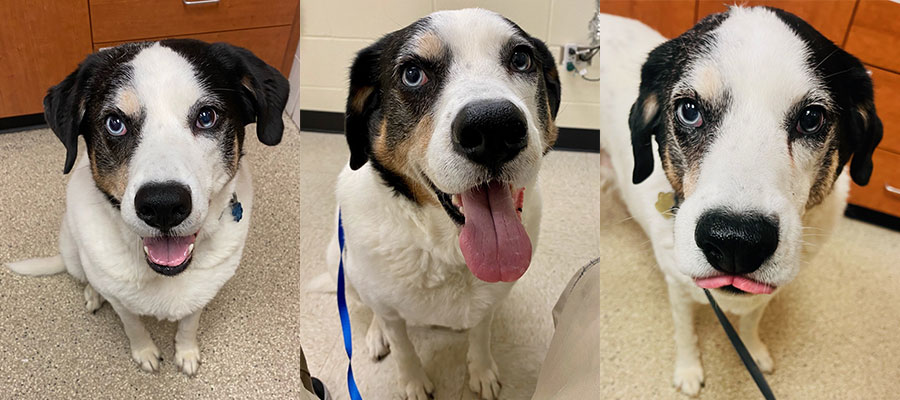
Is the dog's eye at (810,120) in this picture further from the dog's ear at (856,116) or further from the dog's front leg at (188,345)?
the dog's front leg at (188,345)

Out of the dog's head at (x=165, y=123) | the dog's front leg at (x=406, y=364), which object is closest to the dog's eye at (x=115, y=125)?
the dog's head at (x=165, y=123)

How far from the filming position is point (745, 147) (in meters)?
0.70

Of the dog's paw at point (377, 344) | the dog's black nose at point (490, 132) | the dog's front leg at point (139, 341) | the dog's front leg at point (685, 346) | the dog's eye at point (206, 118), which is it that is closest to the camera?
the dog's black nose at point (490, 132)

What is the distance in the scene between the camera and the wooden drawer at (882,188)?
0.84 metres

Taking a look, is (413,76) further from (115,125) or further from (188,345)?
(188,345)

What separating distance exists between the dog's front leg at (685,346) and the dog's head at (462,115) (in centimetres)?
27

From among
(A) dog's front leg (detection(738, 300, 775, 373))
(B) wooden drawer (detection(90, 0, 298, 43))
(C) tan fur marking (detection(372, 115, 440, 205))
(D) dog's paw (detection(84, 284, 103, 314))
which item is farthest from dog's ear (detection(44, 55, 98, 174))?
(A) dog's front leg (detection(738, 300, 775, 373))

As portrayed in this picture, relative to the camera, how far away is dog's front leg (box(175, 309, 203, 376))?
1.24 meters

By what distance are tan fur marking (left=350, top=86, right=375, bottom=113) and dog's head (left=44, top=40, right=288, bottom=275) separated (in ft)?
0.95

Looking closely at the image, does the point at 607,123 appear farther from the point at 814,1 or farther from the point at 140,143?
the point at 140,143

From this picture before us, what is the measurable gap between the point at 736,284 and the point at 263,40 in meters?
0.99

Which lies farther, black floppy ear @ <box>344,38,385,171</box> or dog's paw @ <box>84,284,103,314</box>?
dog's paw @ <box>84,284,103,314</box>

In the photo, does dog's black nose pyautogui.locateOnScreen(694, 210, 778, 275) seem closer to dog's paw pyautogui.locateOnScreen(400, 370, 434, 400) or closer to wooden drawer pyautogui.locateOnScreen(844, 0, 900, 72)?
wooden drawer pyautogui.locateOnScreen(844, 0, 900, 72)

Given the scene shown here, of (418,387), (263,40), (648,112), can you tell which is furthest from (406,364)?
(263,40)
